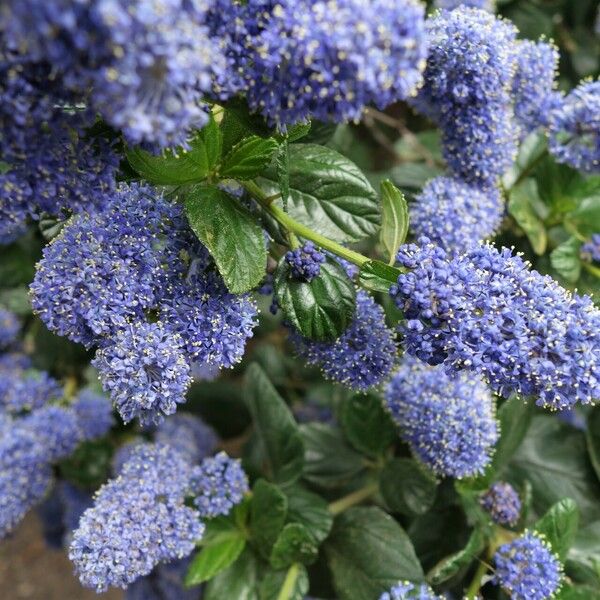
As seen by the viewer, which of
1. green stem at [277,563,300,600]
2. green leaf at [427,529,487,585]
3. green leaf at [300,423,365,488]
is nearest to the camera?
green leaf at [427,529,487,585]

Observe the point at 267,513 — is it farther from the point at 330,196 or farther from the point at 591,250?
the point at 591,250

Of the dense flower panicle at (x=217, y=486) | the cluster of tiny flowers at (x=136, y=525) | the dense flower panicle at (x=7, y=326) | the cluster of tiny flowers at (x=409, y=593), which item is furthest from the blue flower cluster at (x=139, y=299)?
the dense flower panicle at (x=7, y=326)

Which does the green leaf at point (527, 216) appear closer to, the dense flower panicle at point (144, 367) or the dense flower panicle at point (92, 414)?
the dense flower panicle at point (144, 367)

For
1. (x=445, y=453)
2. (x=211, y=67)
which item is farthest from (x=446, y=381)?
(x=211, y=67)

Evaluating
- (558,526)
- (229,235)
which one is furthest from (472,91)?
(558,526)

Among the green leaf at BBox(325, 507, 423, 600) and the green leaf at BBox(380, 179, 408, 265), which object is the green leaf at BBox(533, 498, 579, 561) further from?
the green leaf at BBox(380, 179, 408, 265)

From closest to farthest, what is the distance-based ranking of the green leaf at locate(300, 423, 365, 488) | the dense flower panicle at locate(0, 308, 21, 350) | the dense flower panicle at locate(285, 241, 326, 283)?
the dense flower panicle at locate(285, 241, 326, 283) < the green leaf at locate(300, 423, 365, 488) < the dense flower panicle at locate(0, 308, 21, 350)

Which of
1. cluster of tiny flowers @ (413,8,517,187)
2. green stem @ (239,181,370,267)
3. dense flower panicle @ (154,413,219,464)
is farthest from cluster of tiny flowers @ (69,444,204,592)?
cluster of tiny flowers @ (413,8,517,187)
